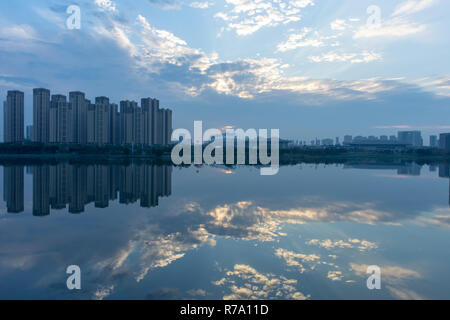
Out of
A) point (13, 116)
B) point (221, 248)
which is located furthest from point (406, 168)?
point (13, 116)

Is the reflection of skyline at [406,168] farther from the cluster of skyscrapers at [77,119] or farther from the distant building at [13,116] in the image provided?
the distant building at [13,116]

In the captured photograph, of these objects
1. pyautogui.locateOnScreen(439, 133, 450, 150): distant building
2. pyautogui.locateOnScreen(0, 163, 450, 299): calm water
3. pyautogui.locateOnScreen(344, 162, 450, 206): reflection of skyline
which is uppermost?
pyautogui.locateOnScreen(439, 133, 450, 150): distant building

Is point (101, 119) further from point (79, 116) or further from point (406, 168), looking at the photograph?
point (406, 168)

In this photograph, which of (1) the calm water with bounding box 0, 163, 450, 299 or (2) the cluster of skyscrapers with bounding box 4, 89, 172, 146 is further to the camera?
(2) the cluster of skyscrapers with bounding box 4, 89, 172, 146

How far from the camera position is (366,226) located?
9148 millimetres

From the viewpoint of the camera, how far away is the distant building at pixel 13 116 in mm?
69938

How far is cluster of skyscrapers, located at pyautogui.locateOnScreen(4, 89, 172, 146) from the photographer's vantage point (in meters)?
68.7

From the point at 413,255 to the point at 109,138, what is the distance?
81.4 metres

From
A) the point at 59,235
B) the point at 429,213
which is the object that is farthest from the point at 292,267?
the point at 429,213

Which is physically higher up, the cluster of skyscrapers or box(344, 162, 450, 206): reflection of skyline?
the cluster of skyscrapers

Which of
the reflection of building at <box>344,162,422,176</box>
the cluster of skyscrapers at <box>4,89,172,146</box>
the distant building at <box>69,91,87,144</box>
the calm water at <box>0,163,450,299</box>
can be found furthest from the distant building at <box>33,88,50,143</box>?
the reflection of building at <box>344,162,422,176</box>

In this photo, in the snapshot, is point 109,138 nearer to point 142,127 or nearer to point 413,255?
point 142,127

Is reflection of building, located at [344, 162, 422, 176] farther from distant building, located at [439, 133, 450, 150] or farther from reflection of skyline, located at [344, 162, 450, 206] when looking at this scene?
distant building, located at [439, 133, 450, 150]

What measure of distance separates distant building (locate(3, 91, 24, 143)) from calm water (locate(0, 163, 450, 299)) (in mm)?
73973
